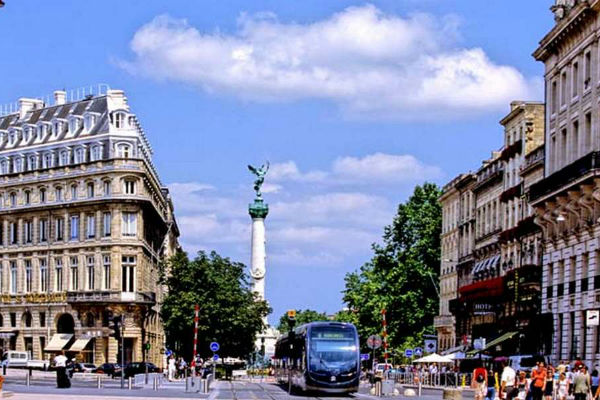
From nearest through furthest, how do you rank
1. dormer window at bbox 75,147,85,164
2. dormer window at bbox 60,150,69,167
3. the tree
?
the tree < dormer window at bbox 75,147,85,164 < dormer window at bbox 60,150,69,167

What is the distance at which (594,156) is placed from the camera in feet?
212

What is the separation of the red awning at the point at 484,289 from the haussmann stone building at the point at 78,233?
32.8 meters

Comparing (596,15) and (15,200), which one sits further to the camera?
(15,200)

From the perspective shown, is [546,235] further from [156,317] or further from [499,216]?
[156,317]

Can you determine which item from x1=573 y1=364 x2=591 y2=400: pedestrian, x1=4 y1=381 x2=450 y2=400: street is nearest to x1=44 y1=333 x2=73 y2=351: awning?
x1=4 y1=381 x2=450 y2=400: street

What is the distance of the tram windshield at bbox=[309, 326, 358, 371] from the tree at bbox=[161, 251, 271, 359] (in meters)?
53.0

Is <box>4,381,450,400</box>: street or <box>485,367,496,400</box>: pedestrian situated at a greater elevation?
<box>485,367,496,400</box>: pedestrian

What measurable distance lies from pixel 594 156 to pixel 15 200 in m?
84.6

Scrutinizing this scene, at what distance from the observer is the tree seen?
119 metres

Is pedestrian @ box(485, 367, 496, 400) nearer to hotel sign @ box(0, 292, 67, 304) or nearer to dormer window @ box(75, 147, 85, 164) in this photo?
hotel sign @ box(0, 292, 67, 304)

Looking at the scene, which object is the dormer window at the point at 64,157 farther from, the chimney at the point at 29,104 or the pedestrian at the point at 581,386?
the pedestrian at the point at 581,386

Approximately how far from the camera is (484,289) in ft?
338

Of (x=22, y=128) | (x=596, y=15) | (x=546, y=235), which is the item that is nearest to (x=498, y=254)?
(x=546, y=235)

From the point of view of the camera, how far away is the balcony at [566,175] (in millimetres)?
64875
